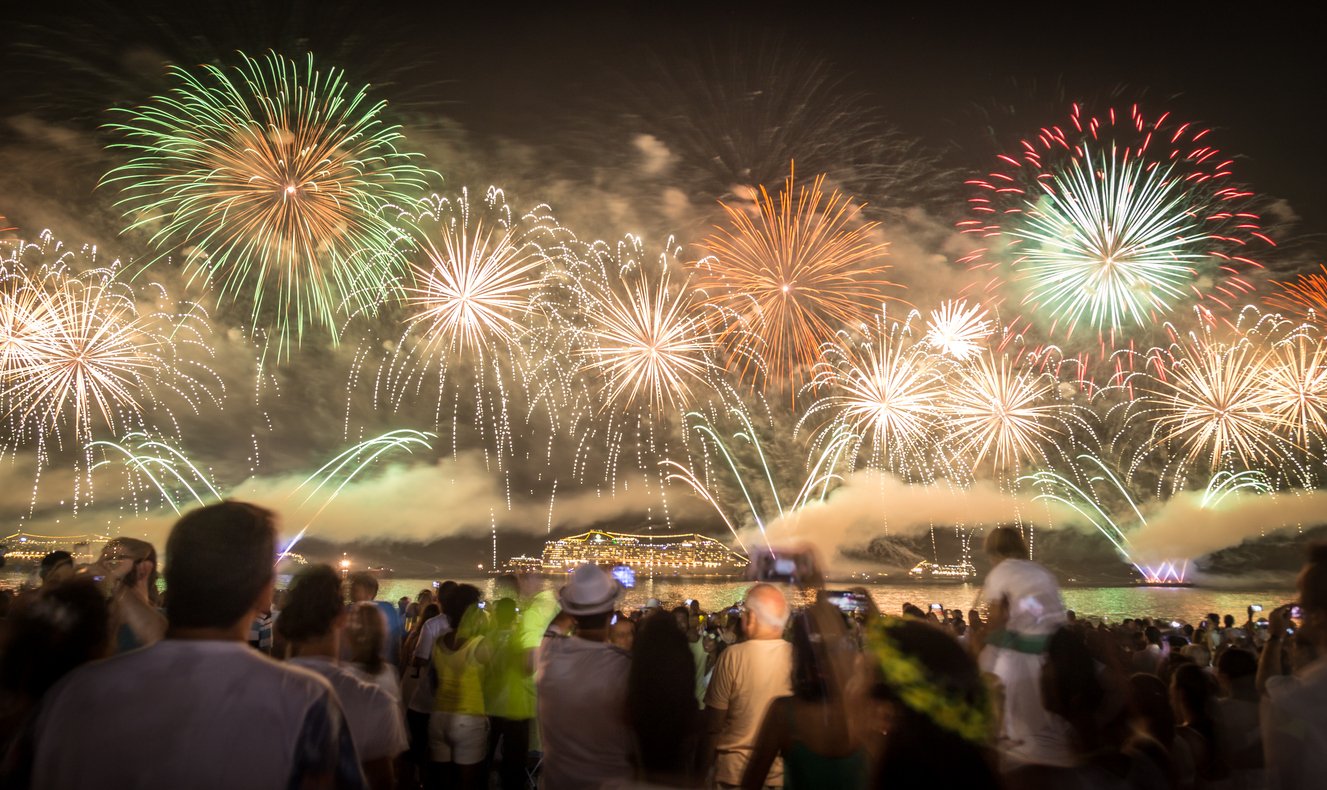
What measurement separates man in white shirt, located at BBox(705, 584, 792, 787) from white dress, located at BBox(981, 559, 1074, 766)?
1.20 meters

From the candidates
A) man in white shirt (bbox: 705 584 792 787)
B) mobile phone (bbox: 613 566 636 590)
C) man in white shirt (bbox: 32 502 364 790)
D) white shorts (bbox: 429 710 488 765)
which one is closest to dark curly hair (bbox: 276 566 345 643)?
mobile phone (bbox: 613 566 636 590)

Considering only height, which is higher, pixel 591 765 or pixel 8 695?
pixel 8 695

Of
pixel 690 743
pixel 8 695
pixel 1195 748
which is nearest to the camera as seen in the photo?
pixel 690 743

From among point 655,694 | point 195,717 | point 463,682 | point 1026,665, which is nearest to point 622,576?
point 463,682

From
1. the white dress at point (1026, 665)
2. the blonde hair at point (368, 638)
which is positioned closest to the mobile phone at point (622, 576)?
the blonde hair at point (368, 638)

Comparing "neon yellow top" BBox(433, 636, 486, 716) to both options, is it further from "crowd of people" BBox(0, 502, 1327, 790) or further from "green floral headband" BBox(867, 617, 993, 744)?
"green floral headband" BBox(867, 617, 993, 744)

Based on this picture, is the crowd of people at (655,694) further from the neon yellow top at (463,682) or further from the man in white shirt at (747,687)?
the neon yellow top at (463,682)

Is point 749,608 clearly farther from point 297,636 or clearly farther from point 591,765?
point 297,636

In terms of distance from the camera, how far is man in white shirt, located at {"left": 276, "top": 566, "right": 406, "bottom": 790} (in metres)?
3.94

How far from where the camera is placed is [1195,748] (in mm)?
4992

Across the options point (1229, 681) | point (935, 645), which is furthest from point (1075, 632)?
point (1229, 681)

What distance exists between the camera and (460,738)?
6.95 m

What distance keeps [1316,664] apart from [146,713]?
411 cm

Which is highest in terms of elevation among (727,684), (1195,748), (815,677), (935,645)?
(935,645)
